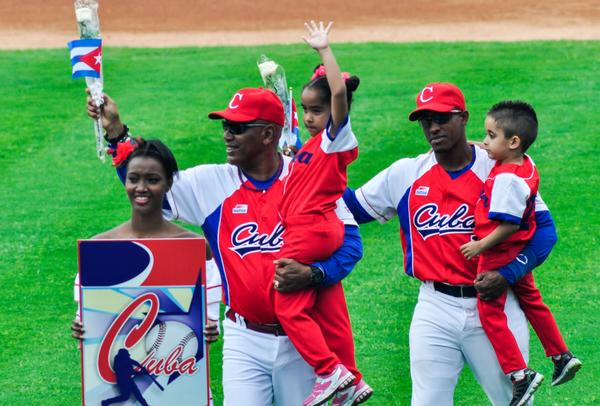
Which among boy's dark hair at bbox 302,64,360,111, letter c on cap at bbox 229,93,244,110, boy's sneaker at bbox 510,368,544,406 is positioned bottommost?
boy's sneaker at bbox 510,368,544,406

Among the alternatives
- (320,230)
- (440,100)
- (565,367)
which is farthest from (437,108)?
(565,367)

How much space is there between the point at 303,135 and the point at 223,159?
1.06 metres

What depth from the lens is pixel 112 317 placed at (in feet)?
17.3

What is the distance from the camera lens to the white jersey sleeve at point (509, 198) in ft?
18.7

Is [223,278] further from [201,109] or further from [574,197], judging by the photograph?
[201,109]

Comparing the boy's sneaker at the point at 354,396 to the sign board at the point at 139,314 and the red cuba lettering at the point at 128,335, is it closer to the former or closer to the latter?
the sign board at the point at 139,314

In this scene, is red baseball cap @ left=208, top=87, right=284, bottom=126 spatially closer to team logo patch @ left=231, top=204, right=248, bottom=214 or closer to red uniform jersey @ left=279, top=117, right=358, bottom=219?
red uniform jersey @ left=279, top=117, right=358, bottom=219

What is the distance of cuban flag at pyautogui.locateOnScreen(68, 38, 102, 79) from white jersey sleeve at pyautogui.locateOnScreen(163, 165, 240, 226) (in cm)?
64

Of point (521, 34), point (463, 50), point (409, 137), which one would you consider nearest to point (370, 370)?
point (409, 137)

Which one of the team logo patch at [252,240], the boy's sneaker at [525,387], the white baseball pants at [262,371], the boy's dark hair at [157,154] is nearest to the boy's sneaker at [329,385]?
the white baseball pants at [262,371]

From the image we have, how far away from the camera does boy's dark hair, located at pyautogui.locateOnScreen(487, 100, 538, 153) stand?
5.87 m

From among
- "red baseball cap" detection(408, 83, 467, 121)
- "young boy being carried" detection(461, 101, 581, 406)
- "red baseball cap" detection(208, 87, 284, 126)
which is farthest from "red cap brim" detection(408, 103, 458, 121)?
"red baseball cap" detection(208, 87, 284, 126)

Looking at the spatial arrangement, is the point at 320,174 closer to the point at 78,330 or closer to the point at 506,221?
the point at 506,221

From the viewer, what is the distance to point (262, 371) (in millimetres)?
5684
